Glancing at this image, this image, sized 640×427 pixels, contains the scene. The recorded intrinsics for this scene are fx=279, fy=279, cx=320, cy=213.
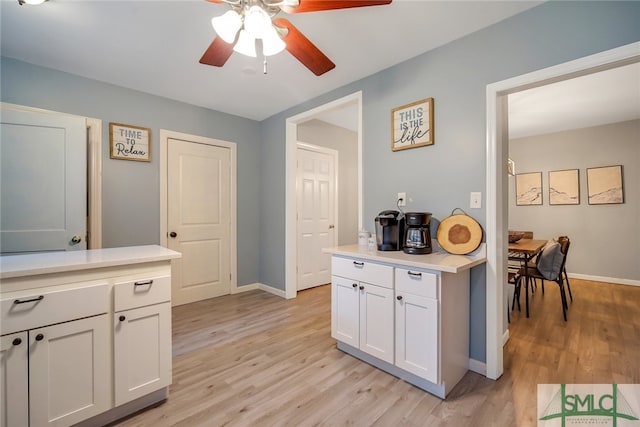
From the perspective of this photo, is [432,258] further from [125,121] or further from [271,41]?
[125,121]

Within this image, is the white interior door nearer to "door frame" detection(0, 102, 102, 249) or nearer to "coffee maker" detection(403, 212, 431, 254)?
"coffee maker" detection(403, 212, 431, 254)

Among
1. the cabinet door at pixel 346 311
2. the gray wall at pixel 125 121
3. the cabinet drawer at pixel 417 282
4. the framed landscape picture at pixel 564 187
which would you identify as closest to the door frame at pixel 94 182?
the gray wall at pixel 125 121

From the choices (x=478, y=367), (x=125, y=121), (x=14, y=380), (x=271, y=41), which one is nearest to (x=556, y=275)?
(x=478, y=367)

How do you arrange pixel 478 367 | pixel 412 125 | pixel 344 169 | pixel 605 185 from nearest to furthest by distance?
pixel 478 367, pixel 412 125, pixel 605 185, pixel 344 169

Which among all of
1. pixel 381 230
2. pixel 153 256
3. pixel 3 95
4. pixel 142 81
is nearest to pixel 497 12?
pixel 381 230

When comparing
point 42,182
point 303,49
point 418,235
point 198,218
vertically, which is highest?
point 303,49

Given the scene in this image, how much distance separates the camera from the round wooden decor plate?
201 centimetres

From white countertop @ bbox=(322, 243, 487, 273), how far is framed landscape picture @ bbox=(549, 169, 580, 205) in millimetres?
4144

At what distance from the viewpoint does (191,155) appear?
3482 mm

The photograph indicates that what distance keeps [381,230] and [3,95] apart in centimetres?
341

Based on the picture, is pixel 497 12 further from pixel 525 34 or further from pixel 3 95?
pixel 3 95

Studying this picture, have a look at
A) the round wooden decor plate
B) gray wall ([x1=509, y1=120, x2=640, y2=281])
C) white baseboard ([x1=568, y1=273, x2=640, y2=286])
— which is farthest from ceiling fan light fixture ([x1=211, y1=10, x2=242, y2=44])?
white baseboard ([x1=568, y1=273, x2=640, y2=286])

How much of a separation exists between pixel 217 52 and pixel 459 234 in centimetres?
209

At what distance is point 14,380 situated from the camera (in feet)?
4.06
